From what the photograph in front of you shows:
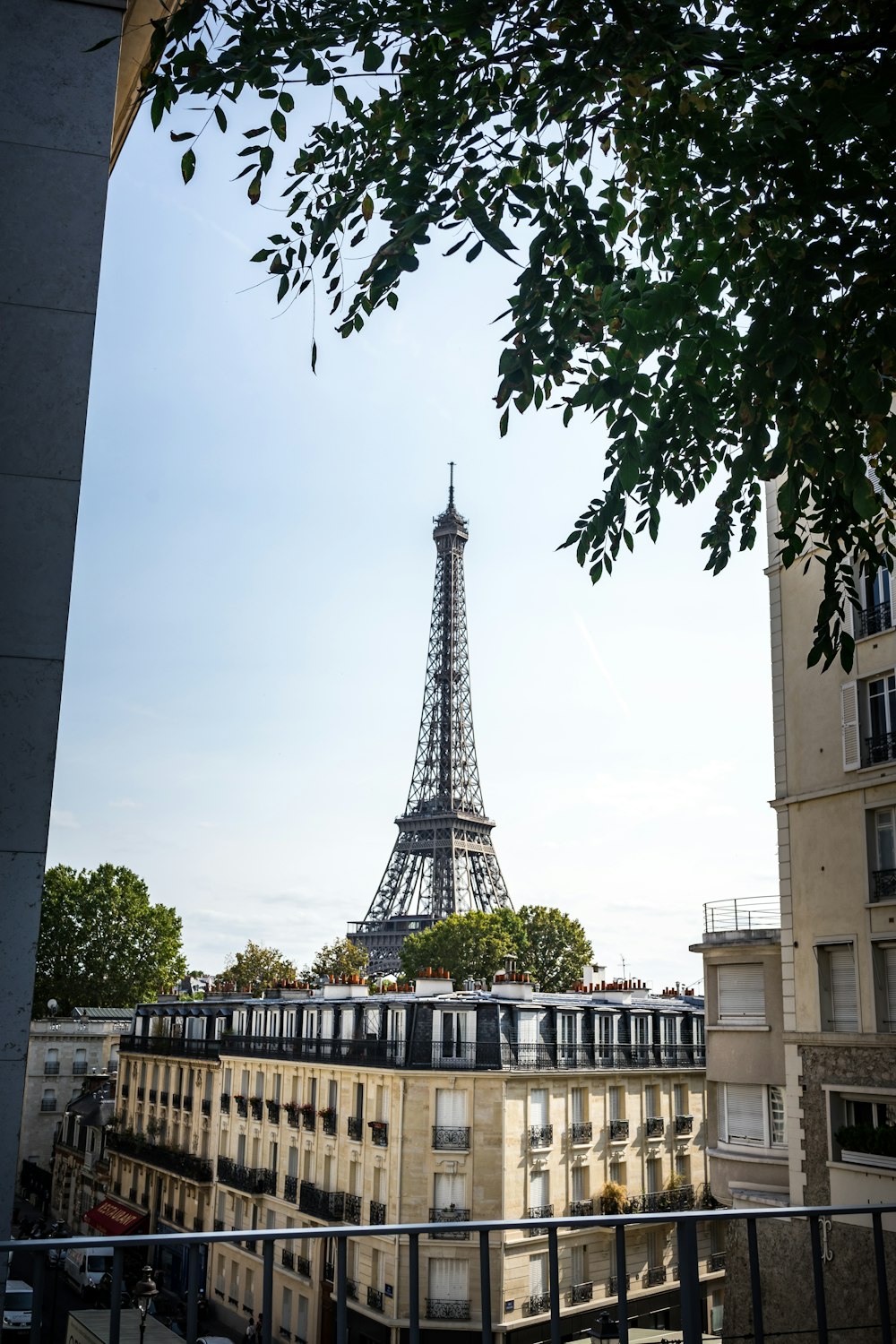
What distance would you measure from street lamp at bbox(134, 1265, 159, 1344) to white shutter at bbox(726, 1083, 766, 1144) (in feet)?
47.3

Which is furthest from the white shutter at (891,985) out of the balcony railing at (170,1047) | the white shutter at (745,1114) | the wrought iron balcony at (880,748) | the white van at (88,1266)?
the balcony railing at (170,1047)

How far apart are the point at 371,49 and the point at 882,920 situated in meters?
12.3

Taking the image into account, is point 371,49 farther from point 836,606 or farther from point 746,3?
point 836,606

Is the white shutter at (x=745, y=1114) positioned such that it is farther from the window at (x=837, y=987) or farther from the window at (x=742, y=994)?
the window at (x=837, y=987)

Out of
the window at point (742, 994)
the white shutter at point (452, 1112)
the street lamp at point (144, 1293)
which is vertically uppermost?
the window at point (742, 994)

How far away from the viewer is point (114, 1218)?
37.0 metres

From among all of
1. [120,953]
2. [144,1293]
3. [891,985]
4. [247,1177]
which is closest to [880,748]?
[891,985]

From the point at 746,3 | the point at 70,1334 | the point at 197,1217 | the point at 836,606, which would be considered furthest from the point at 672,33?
the point at 197,1217

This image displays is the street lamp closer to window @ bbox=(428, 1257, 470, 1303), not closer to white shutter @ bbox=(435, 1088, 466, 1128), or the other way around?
window @ bbox=(428, 1257, 470, 1303)

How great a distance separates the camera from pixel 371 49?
470 centimetres

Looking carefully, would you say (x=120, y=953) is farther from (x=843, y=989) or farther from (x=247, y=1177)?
(x=843, y=989)

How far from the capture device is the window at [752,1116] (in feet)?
51.6

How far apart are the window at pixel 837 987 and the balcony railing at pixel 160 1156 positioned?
22.6m

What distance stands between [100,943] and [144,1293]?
48.7 metres
